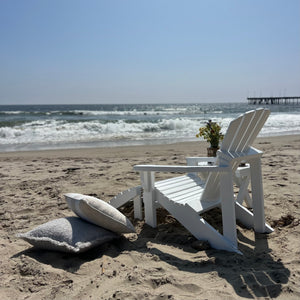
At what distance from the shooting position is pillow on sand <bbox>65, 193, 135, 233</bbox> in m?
2.65

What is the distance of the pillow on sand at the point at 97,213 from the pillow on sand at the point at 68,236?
6 centimetres

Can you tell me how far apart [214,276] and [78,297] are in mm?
893

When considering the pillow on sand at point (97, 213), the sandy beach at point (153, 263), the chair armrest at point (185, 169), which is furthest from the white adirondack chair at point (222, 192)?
the pillow on sand at point (97, 213)

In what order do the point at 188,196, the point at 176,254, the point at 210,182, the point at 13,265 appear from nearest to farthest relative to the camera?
1. the point at 13,265
2. the point at 176,254
3. the point at 210,182
4. the point at 188,196

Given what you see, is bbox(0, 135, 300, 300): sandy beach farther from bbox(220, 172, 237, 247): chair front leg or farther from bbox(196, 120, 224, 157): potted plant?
bbox(196, 120, 224, 157): potted plant

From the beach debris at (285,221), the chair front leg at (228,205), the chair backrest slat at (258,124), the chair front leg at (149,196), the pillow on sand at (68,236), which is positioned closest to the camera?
the pillow on sand at (68,236)

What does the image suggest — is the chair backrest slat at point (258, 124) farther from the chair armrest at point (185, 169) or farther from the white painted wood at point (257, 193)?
the chair armrest at point (185, 169)

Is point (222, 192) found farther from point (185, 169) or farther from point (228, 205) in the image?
point (185, 169)

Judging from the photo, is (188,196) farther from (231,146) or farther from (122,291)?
(122,291)

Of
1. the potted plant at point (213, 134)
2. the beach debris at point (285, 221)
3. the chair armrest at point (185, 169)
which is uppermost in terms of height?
the potted plant at point (213, 134)

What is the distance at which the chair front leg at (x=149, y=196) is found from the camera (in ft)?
10.2

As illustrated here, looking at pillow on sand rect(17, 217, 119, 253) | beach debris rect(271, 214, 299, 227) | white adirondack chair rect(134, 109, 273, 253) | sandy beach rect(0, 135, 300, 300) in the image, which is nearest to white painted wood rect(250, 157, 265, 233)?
white adirondack chair rect(134, 109, 273, 253)

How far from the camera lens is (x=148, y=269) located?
2.26 metres

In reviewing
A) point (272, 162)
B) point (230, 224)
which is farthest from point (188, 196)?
point (272, 162)
